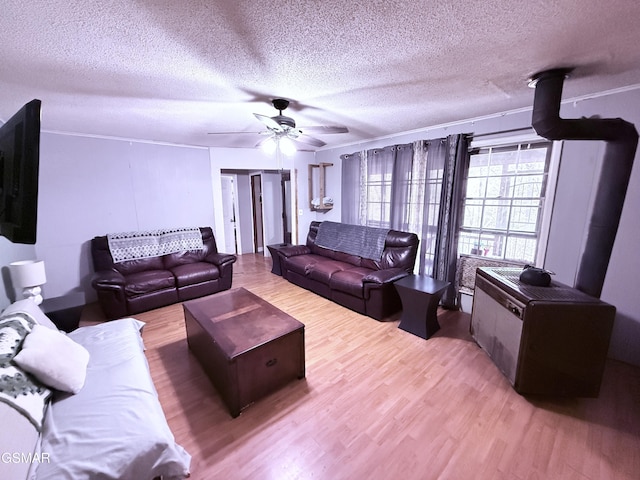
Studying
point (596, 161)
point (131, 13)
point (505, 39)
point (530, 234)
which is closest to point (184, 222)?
point (131, 13)

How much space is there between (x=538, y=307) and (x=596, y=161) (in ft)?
5.22

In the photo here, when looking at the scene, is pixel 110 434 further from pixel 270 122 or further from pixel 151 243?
pixel 151 243

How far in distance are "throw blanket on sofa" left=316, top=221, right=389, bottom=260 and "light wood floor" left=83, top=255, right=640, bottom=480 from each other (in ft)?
4.96

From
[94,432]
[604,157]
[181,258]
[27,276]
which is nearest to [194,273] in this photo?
[181,258]

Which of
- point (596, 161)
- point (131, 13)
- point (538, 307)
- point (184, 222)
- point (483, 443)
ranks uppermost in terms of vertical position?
point (131, 13)

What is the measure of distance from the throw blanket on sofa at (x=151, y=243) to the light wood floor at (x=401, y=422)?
1719 millimetres

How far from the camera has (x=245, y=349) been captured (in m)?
→ 1.73

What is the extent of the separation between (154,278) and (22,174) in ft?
8.37

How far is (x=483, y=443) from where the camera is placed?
1530mm

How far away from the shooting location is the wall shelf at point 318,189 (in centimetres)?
492

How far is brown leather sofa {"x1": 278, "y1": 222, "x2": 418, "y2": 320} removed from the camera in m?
3.00

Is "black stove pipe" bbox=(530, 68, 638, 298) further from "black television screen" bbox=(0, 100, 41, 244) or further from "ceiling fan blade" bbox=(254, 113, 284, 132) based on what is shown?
"black television screen" bbox=(0, 100, 41, 244)

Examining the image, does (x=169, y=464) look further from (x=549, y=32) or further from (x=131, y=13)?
(x=549, y=32)

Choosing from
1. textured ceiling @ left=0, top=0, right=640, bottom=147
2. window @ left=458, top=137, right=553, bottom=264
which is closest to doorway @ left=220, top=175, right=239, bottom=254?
textured ceiling @ left=0, top=0, right=640, bottom=147
